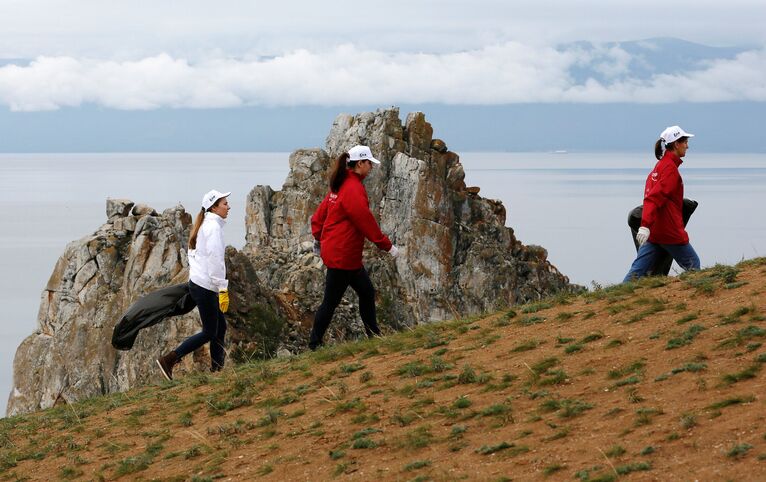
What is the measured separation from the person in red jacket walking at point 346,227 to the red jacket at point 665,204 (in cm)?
354

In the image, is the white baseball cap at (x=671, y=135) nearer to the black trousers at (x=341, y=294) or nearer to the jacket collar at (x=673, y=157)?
the jacket collar at (x=673, y=157)

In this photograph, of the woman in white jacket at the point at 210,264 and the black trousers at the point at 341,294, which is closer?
the woman in white jacket at the point at 210,264

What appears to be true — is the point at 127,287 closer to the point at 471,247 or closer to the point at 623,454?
the point at 623,454

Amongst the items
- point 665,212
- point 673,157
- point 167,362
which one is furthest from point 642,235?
point 167,362

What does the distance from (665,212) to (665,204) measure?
11 centimetres

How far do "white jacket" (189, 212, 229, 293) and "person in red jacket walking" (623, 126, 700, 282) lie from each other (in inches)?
213

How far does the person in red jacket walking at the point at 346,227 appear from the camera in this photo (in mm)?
14812

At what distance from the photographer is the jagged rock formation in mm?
26359

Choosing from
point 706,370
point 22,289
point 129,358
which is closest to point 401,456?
point 706,370

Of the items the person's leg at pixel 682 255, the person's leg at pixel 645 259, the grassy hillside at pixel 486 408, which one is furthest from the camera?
the person's leg at pixel 645 259

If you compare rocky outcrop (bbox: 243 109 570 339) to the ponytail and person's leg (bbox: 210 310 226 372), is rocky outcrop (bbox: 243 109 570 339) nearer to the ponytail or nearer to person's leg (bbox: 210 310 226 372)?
person's leg (bbox: 210 310 226 372)

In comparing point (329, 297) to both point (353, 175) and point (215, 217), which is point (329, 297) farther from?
point (215, 217)

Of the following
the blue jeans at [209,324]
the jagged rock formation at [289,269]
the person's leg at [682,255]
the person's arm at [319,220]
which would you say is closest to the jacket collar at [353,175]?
the person's arm at [319,220]

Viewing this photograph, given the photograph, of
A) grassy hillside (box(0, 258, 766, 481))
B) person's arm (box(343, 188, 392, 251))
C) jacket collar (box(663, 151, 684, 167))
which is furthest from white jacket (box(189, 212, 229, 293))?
jacket collar (box(663, 151, 684, 167))
